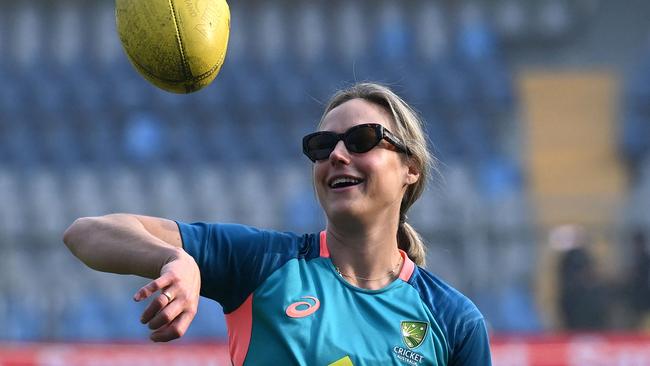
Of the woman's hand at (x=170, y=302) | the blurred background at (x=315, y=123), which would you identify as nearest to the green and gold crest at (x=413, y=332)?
the woman's hand at (x=170, y=302)

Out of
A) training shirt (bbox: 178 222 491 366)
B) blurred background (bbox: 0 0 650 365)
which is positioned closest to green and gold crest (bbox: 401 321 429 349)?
training shirt (bbox: 178 222 491 366)

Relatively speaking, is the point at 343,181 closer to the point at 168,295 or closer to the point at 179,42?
the point at 179,42

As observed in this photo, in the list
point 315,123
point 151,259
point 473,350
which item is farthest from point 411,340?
point 315,123

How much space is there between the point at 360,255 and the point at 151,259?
2.67ft

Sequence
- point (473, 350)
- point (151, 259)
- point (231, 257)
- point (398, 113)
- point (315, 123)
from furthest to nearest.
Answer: point (315, 123) < point (398, 113) < point (473, 350) < point (231, 257) < point (151, 259)

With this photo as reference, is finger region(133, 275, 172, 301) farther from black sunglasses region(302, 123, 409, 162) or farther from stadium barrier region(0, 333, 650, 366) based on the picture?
stadium barrier region(0, 333, 650, 366)

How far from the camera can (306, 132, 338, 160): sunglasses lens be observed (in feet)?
10.5

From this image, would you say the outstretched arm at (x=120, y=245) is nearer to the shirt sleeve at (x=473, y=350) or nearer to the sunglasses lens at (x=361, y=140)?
the sunglasses lens at (x=361, y=140)

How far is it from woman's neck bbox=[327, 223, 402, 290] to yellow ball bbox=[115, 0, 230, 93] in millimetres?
623

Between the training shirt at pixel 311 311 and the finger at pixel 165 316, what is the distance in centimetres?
68

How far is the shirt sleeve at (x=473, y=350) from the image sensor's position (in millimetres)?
A: 3203

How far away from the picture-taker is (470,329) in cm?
322

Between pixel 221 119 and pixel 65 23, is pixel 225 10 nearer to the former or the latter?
pixel 221 119

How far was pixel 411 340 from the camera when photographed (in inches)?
124
